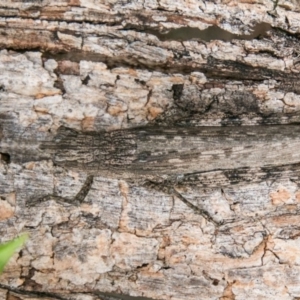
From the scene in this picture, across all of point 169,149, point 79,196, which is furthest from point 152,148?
point 79,196

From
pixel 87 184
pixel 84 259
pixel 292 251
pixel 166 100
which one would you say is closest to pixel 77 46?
pixel 166 100

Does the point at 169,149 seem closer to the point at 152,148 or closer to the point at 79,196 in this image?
the point at 152,148

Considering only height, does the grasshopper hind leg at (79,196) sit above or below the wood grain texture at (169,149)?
below

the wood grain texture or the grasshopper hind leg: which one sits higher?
the wood grain texture

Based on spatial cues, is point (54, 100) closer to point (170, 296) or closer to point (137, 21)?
point (137, 21)

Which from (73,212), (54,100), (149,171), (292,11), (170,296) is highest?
(292,11)

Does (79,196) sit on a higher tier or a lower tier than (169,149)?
lower

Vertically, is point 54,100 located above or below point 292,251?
above

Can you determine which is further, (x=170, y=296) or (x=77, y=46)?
(x=170, y=296)
